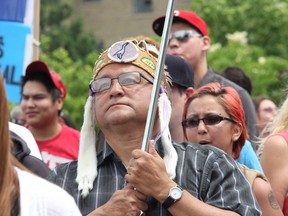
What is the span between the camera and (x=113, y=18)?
42844 mm

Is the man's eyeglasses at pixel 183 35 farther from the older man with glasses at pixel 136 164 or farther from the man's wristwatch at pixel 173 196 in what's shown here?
the man's wristwatch at pixel 173 196

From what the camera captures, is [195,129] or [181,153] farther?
[195,129]

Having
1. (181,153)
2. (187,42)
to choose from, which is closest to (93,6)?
(187,42)

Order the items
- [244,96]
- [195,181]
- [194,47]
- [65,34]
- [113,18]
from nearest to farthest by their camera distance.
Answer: [195,181]
[244,96]
[194,47]
[65,34]
[113,18]

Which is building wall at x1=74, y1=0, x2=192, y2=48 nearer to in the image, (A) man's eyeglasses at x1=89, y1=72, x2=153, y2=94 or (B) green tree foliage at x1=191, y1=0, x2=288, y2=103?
(B) green tree foliage at x1=191, y1=0, x2=288, y2=103

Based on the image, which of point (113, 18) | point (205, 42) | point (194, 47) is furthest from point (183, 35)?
point (113, 18)

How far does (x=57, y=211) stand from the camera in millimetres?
3270

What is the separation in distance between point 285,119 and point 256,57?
19.4 meters

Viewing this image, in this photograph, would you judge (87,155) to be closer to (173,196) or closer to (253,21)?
(173,196)

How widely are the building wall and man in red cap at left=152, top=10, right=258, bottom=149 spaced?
32.0 m

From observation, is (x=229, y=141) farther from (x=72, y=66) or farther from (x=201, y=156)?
(x=72, y=66)

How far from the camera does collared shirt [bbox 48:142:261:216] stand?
14.5ft

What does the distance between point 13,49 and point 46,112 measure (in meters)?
0.66

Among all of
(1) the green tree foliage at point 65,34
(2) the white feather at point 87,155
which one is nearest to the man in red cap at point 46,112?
(2) the white feather at point 87,155
